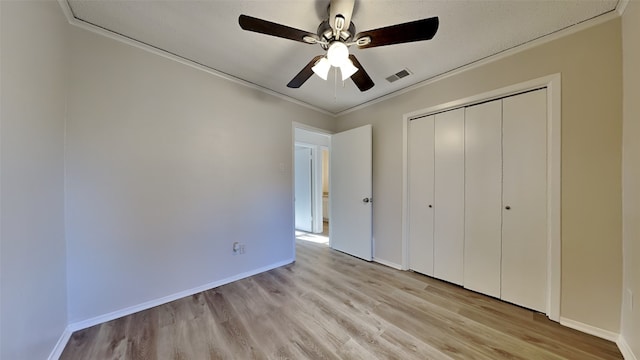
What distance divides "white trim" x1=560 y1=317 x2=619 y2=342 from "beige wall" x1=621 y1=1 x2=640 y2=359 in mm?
83

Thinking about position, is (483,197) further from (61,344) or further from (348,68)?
(61,344)

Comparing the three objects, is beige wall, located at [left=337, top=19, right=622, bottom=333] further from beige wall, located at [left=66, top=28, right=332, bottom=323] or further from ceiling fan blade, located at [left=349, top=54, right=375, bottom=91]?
beige wall, located at [left=66, top=28, right=332, bottom=323]

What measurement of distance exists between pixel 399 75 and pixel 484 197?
156 cm

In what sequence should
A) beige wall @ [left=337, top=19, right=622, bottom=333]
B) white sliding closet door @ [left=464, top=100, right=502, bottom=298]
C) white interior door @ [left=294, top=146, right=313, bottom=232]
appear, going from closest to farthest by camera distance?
beige wall @ [left=337, top=19, right=622, bottom=333] < white sliding closet door @ [left=464, top=100, right=502, bottom=298] < white interior door @ [left=294, top=146, right=313, bottom=232]

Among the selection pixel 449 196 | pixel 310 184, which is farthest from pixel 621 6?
pixel 310 184

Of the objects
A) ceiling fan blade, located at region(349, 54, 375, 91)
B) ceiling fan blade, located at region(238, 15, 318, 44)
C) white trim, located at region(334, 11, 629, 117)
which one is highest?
white trim, located at region(334, 11, 629, 117)

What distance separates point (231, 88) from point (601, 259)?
3580 millimetres

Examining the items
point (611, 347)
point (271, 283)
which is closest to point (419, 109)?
point (611, 347)

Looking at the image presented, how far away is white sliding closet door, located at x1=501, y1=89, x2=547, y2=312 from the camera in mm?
1833

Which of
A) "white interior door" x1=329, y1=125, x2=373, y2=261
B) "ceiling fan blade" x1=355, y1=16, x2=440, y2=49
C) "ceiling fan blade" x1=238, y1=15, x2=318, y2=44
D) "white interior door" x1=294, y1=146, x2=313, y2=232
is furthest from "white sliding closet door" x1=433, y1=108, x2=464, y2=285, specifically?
"white interior door" x1=294, y1=146, x2=313, y2=232

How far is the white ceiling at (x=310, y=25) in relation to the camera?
146 cm

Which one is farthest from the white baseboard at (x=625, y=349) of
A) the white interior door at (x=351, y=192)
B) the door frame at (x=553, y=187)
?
the white interior door at (x=351, y=192)

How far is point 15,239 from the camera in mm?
1027

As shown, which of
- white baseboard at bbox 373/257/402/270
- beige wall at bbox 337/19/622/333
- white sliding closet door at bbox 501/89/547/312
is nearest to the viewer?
beige wall at bbox 337/19/622/333
